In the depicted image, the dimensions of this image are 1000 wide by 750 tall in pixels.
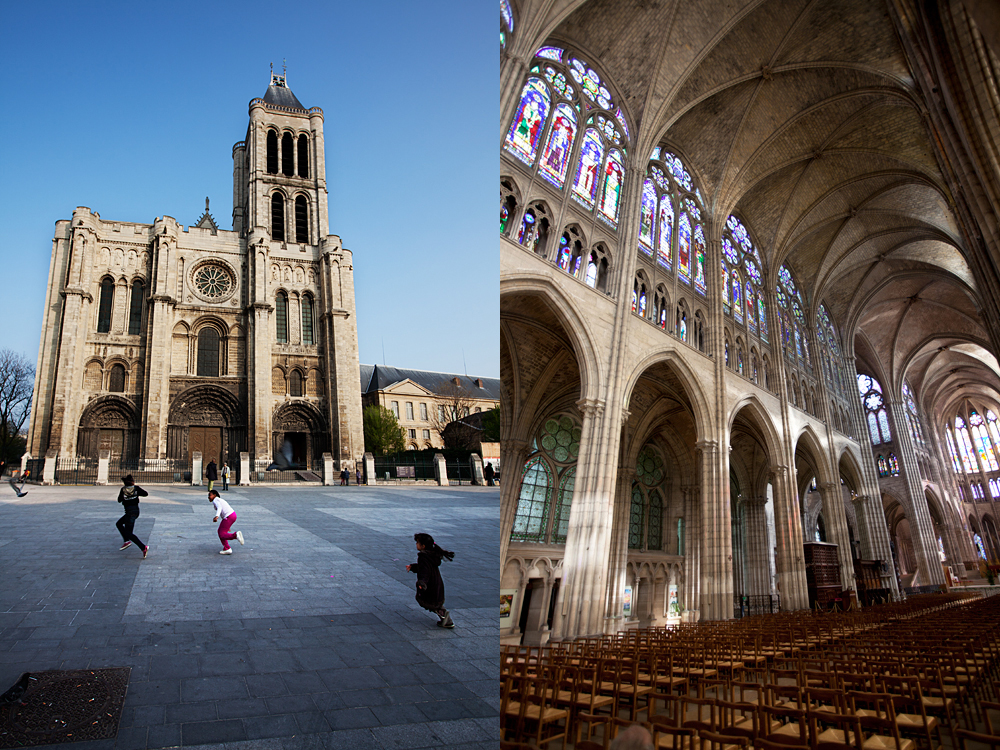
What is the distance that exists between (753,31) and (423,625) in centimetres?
1990

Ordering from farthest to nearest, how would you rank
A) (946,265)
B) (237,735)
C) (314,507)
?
(946,265), (314,507), (237,735)

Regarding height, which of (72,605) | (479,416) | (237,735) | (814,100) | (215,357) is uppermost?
(814,100)

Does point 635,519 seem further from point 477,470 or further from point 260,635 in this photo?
point 260,635

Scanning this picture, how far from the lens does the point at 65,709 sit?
3.30 m

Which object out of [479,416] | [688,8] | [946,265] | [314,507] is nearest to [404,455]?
[479,416]

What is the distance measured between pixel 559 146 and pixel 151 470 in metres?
24.3

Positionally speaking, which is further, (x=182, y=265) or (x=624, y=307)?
(x=182, y=265)

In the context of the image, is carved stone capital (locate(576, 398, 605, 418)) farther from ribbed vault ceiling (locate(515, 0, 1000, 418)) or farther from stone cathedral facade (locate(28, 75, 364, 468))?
stone cathedral facade (locate(28, 75, 364, 468))

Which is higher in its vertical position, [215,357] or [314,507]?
[215,357]

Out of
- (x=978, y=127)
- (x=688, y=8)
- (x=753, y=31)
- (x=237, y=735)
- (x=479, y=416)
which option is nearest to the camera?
(x=237, y=735)

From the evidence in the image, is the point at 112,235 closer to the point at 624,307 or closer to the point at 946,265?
the point at 624,307

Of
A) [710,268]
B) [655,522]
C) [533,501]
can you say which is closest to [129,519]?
[533,501]

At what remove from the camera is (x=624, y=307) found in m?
15.4

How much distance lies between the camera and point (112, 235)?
32688 mm
